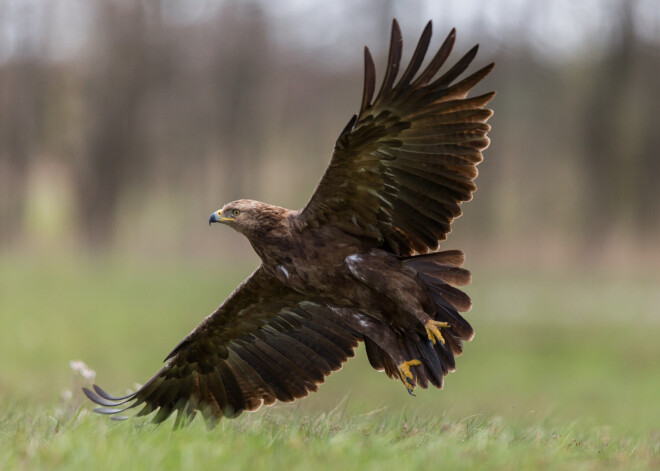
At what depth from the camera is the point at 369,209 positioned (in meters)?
5.50

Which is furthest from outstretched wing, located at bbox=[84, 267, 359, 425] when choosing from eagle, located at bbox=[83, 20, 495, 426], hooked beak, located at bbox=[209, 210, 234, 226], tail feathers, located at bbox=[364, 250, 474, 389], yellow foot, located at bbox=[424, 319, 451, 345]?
yellow foot, located at bbox=[424, 319, 451, 345]

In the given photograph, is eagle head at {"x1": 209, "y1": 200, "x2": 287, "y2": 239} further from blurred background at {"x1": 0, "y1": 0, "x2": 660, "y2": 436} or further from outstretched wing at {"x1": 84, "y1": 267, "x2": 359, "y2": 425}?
blurred background at {"x1": 0, "y1": 0, "x2": 660, "y2": 436}

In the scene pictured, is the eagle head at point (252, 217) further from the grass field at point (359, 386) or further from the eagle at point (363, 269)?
the grass field at point (359, 386)

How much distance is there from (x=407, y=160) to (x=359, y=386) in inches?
281

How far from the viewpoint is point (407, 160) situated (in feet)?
17.2

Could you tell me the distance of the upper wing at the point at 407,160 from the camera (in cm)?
499

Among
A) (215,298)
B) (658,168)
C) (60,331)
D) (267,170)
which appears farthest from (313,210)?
(267,170)

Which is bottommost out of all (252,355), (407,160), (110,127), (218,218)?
(252,355)

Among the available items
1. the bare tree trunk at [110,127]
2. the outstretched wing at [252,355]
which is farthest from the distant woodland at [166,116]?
the outstretched wing at [252,355]

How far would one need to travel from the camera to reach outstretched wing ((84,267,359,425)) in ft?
20.1

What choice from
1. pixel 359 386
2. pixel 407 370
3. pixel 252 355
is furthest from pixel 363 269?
pixel 359 386

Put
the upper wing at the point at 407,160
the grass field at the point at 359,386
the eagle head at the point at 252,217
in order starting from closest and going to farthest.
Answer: the grass field at the point at 359,386
the upper wing at the point at 407,160
the eagle head at the point at 252,217

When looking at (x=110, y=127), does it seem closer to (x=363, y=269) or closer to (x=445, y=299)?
(x=363, y=269)

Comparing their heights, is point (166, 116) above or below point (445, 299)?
above
